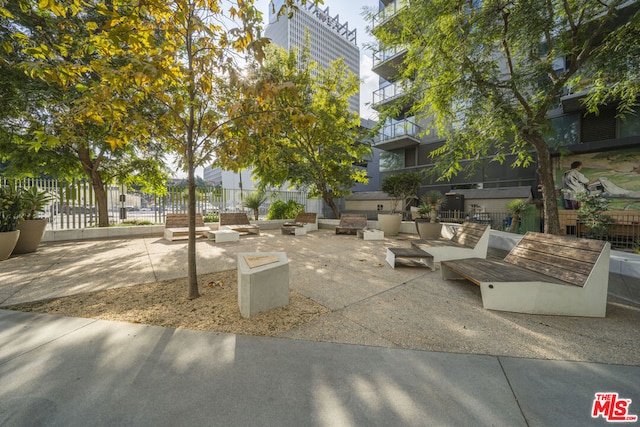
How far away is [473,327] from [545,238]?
2359 millimetres

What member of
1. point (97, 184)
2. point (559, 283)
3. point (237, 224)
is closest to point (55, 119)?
point (237, 224)

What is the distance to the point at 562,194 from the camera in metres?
13.5

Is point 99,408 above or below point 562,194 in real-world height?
below

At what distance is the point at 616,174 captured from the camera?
12312 mm

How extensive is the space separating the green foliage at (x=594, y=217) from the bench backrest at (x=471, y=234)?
4451 mm

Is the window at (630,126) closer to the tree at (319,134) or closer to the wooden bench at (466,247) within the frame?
the tree at (319,134)

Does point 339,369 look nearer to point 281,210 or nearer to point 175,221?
point 175,221

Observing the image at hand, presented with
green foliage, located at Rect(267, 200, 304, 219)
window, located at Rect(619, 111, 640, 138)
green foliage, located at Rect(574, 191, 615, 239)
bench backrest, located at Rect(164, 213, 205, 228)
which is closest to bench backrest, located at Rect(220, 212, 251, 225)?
bench backrest, located at Rect(164, 213, 205, 228)

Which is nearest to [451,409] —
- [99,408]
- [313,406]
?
[313,406]

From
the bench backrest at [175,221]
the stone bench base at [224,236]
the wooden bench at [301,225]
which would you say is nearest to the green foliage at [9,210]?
the bench backrest at [175,221]

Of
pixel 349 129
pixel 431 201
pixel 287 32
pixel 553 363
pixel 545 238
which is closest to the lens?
pixel 553 363

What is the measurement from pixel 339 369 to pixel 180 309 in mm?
2337

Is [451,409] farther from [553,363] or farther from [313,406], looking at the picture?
[553,363]

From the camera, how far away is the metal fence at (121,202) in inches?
348
